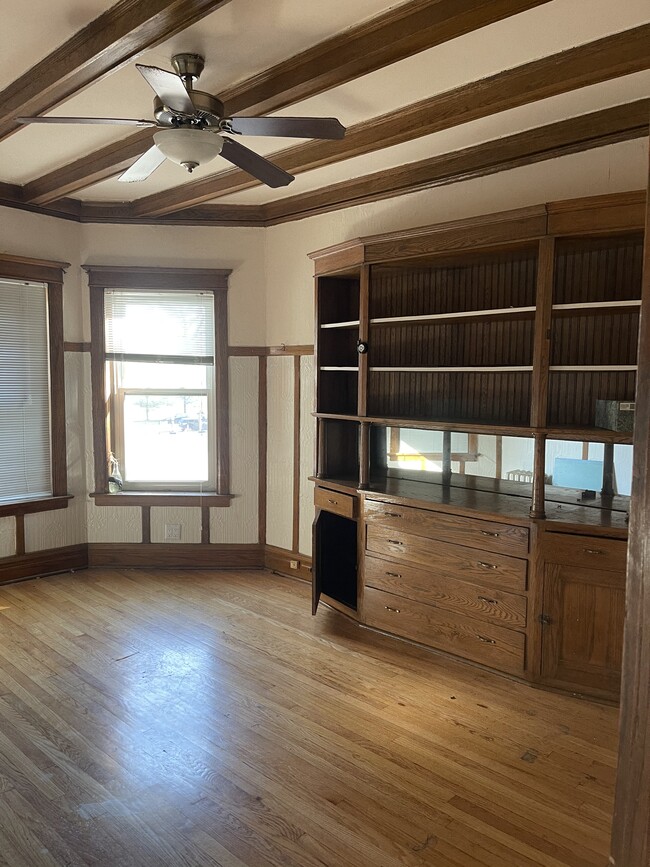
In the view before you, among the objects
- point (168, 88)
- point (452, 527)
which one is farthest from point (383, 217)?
point (168, 88)

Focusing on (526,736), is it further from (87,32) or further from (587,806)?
(87,32)

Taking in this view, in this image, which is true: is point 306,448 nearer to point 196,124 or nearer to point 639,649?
point 196,124

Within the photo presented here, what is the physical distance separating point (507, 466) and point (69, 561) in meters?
3.58

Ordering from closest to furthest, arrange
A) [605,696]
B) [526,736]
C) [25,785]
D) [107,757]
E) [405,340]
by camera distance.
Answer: [25,785] < [107,757] < [526,736] < [605,696] < [405,340]

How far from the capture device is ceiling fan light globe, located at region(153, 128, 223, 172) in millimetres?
2629

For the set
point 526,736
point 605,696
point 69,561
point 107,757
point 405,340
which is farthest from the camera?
point 69,561

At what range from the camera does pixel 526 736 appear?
115 inches

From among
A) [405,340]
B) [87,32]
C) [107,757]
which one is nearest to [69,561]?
[107,757]

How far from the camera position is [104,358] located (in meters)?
5.27

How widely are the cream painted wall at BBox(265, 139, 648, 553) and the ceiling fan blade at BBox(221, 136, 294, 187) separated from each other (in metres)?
1.28

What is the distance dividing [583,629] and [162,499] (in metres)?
3.39

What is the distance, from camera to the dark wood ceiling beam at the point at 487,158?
323 cm

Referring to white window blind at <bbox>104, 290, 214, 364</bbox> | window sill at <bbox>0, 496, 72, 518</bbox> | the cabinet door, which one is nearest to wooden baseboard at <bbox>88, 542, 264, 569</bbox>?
window sill at <bbox>0, 496, 72, 518</bbox>

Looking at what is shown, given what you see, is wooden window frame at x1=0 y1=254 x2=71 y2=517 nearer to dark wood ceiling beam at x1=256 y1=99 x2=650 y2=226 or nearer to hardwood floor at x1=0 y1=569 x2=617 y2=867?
hardwood floor at x1=0 y1=569 x2=617 y2=867
